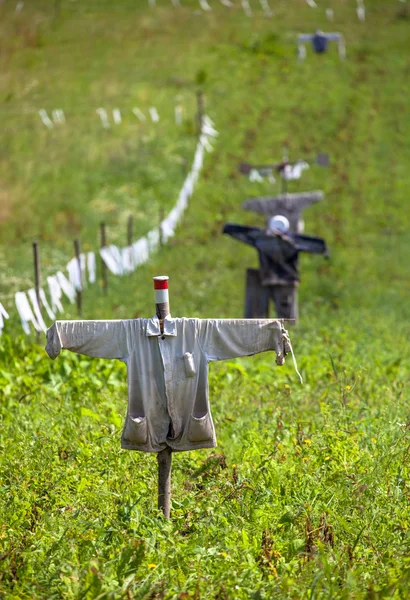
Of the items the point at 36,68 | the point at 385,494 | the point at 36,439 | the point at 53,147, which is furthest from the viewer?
the point at 36,68

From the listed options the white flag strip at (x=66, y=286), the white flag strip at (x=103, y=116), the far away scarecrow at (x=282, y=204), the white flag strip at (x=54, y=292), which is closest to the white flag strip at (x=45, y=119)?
the white flag strip at (x=103, y=116)

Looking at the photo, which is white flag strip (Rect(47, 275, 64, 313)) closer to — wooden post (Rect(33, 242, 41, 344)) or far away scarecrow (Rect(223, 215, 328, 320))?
wooden post (Rect(33, 242, 41, 344))

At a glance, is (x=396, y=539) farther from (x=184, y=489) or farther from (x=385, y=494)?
(x=184, y=489)

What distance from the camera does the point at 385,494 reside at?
20.9 ft

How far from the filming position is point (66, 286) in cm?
1432

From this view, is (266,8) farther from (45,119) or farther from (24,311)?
(24,311)

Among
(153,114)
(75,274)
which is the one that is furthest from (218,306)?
(153,114)

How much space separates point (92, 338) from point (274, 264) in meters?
7.60

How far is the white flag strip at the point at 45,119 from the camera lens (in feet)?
104

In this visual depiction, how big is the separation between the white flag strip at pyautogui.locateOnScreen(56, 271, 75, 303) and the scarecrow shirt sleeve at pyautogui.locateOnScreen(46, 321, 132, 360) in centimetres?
773

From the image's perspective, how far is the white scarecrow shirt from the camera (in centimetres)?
624

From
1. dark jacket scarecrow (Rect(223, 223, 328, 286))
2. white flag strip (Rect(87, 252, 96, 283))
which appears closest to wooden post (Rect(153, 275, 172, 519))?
dark jacket scarecrow (Rect(223, 223, 328, 286))

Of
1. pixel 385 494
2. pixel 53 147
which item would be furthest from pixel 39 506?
pixel 53 147

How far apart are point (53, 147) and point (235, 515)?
24637 millimetres
